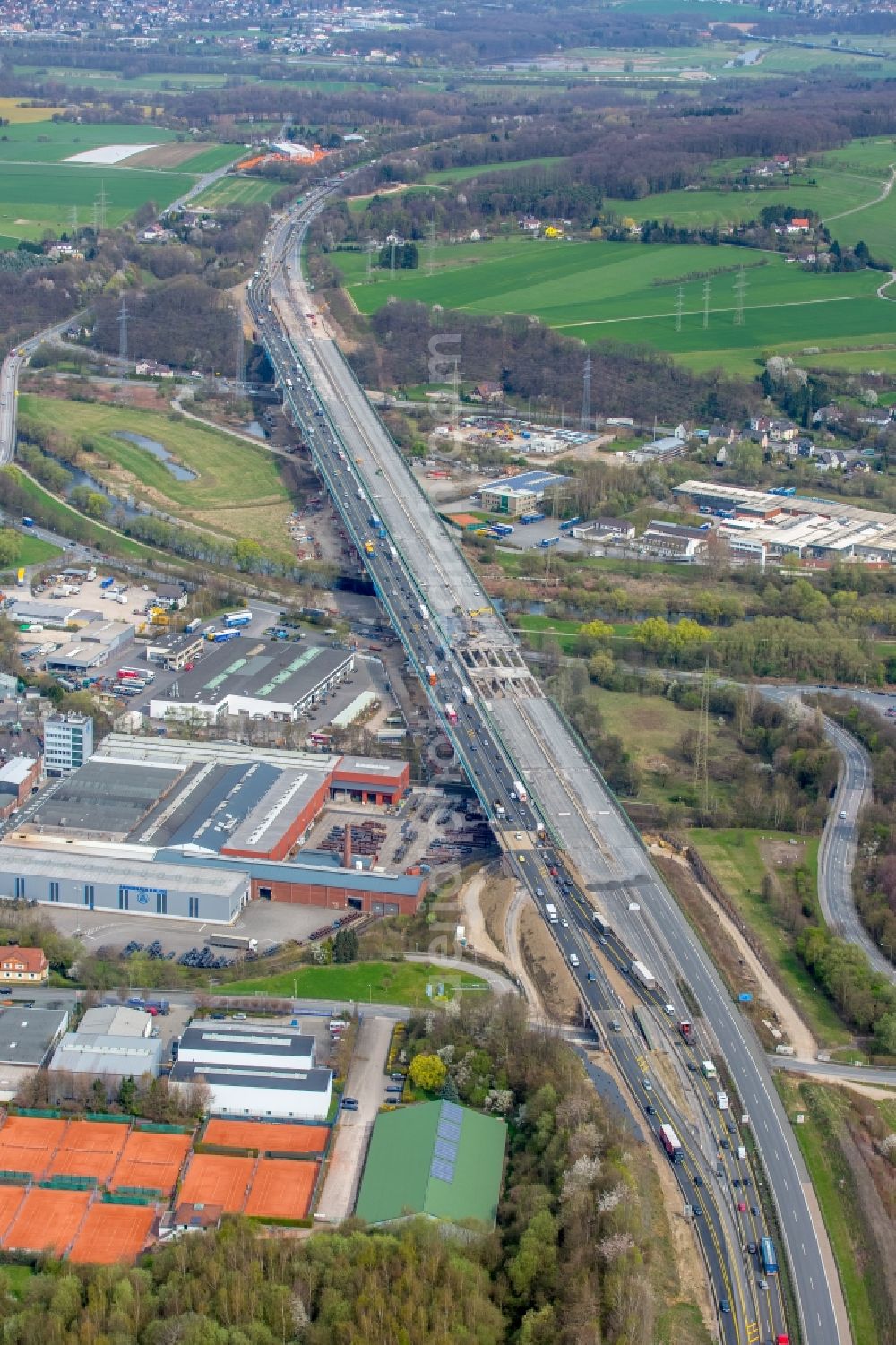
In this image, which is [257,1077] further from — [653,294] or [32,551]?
[653,294]

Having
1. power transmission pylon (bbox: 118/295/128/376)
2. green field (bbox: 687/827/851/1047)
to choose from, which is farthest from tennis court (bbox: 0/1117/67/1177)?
power transmission pylon (bbox: 118/295/128/376)

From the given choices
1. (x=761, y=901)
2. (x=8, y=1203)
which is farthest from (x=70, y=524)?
(x=8, y=1203)

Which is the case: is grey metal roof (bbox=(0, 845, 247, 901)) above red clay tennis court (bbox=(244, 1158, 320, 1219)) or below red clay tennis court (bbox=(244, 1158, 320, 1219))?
above

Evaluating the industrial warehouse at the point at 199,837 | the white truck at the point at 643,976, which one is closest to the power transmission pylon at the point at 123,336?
the industrial warehouse at the point at 199,837

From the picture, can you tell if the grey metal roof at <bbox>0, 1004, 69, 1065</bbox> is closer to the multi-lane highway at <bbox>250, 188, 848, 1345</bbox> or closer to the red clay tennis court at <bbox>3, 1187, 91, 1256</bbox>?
the red clay tennis court at <bbox>3, 1187, 91, 1256</bbox>

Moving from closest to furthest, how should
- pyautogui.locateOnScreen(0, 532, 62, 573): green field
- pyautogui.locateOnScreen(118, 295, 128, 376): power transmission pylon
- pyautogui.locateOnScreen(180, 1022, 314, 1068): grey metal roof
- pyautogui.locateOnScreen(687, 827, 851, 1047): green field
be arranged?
pyautogui.locateOnScreen(180, 1022, 314, 1068): grey metal roof, pyautogui.locateOnScreen(687, 827, 851, 1047): green field, pyautogui.locateOnScreen(0, 532, 62, 573): green field, pyautogui.locateOnScreen(118, 295, 128, 376): power transmission pylon

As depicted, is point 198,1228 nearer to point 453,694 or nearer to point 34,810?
point 34,810

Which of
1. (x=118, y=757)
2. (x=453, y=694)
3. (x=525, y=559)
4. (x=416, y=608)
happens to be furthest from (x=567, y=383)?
(x=118, y=757)
